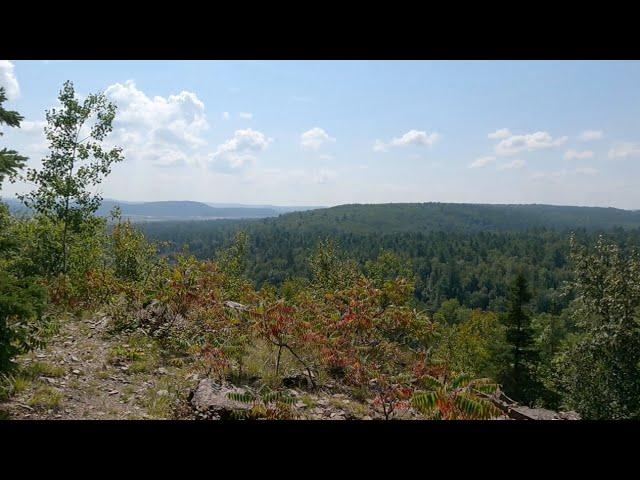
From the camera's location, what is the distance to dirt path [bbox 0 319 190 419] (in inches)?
205

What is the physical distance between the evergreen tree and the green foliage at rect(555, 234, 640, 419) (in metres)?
9.00

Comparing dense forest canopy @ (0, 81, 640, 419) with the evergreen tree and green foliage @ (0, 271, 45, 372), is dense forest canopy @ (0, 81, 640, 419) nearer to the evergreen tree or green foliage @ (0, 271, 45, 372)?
green foliage @ (0, 271, 45, 372)

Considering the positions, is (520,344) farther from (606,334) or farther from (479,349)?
(606,334)

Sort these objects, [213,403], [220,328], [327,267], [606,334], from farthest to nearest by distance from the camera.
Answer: [327,267], [606,334], [220,328], [213,403]

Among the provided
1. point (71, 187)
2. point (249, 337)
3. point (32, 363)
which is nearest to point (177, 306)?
point (249, 337)

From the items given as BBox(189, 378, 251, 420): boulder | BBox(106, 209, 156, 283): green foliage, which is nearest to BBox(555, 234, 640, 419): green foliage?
BBox(189, 378, 251, 420): boulder

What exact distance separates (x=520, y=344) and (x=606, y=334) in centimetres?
1314

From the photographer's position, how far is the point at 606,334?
13.1 metres

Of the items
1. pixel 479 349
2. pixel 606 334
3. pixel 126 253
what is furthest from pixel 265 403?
pixel 479 349
